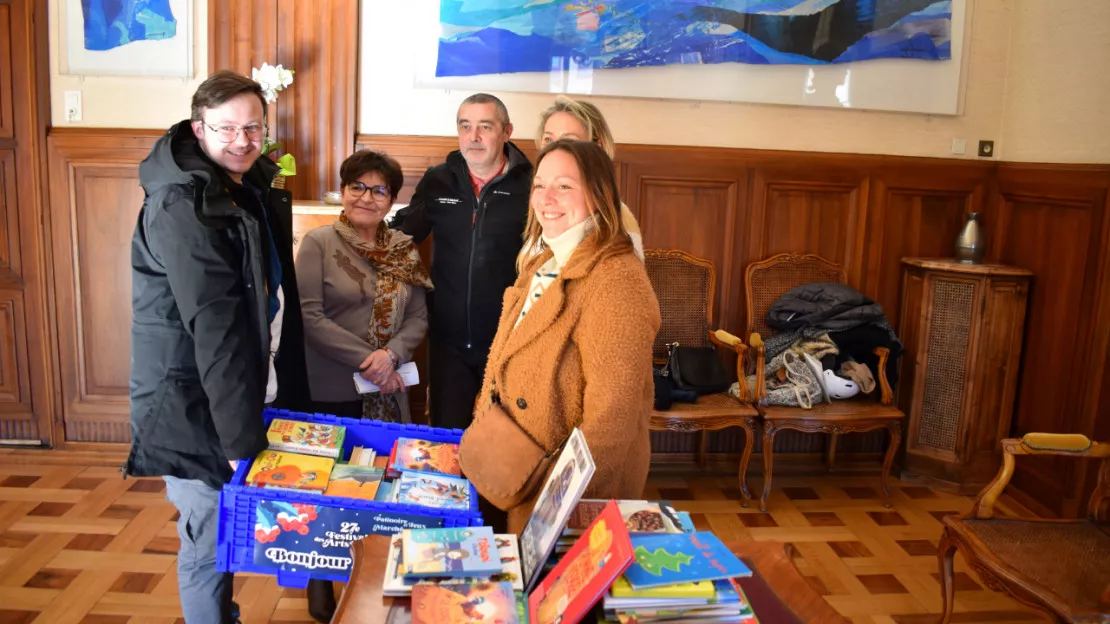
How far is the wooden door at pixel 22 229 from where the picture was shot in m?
3.76

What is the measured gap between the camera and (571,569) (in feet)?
4.25

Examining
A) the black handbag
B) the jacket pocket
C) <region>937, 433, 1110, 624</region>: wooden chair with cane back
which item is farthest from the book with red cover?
the black handbag

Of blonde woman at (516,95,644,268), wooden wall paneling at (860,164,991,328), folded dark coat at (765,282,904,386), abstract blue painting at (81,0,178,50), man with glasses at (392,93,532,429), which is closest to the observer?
blonde woman at (516,95,644,268)

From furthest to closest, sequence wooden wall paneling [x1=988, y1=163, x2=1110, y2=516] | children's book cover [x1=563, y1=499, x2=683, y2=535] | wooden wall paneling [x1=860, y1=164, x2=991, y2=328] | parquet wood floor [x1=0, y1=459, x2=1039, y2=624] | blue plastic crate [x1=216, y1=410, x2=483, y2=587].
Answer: wooden wall paneling [x1=860, y1=164, x2=991, y2=328]
wooden wall paneling [x1=988, y1=163, x2=1110, y2=516]
parquet wood floor [x1=0, y1=459, x2=1039, y2=624]
blue plastic crate [x1=216, y1=410, x2=483, y2=587]
children's book cover [x1=563, y1=499, x2=683, y2=535]

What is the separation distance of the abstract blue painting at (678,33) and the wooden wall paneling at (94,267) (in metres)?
1.53

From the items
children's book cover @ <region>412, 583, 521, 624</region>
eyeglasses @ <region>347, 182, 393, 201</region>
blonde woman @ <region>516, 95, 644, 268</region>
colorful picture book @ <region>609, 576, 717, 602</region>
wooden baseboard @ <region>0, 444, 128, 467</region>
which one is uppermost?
blonde woman @ <region>516, 95, 644, 268</region>

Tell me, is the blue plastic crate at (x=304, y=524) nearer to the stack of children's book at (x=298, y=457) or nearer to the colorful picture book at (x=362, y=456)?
the stack of children's book at (x=298, y=457)

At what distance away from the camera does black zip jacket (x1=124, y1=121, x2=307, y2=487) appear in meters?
1.81

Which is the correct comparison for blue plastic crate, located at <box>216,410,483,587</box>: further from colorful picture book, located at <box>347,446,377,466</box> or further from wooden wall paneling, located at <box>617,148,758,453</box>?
wooden wall paneling, located at <box>617,148,758,453</box>

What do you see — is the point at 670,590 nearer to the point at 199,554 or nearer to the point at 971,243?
the point at 199,554

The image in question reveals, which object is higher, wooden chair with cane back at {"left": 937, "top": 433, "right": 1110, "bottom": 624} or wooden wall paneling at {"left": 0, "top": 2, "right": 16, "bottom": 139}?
wooden wall paneling at {"left": 0, "top": 2, "right": 16, "bottom": 139}

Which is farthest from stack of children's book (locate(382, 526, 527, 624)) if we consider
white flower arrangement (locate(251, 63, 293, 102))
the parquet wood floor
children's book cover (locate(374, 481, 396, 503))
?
white flower arrangement (locate(251, 63, 293, 102))

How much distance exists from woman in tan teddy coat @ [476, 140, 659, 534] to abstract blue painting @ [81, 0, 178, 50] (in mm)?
2796

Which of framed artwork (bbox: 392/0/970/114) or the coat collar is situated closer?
the coat collar
